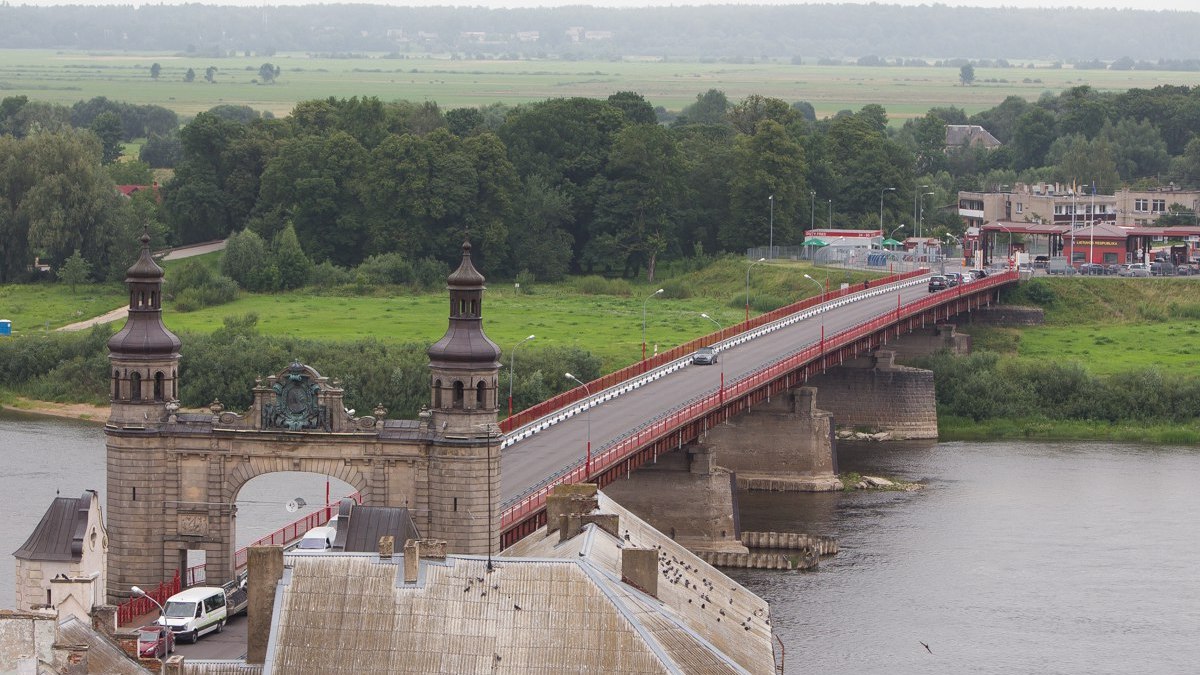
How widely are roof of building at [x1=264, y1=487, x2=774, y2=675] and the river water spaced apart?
23232 millimetres

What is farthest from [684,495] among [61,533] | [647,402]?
[61,533]

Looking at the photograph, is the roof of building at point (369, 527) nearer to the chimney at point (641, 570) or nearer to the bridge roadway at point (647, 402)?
the chimney at point (641, 570)

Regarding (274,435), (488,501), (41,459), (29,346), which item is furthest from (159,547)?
(29,346)

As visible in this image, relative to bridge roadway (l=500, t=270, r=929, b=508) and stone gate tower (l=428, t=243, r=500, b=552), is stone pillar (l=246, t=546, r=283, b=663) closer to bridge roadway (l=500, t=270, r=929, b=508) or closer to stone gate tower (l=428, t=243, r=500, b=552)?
stone gate tower (l=428, t=243, r=500, b=552)

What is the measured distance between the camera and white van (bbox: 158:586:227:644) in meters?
72.7

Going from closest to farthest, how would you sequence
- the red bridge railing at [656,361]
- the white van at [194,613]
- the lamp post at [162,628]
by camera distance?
the lamp post at [162,628]
the white van at [194,613]
the red bridge railing at [656,361]

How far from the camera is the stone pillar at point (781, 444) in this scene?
129625 millimetres

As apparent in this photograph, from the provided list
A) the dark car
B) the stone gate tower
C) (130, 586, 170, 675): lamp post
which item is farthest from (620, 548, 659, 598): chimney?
the dark car

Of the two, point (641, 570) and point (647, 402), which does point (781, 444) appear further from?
point (641, 570)

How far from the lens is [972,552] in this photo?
4240 inches

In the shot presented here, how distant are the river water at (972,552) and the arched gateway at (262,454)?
648cm

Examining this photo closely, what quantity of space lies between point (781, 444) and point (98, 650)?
76.2 metres

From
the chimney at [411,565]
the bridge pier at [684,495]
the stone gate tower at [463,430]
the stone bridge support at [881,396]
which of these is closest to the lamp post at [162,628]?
the chimney at [411,565]

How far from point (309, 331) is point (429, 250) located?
33.2 m
